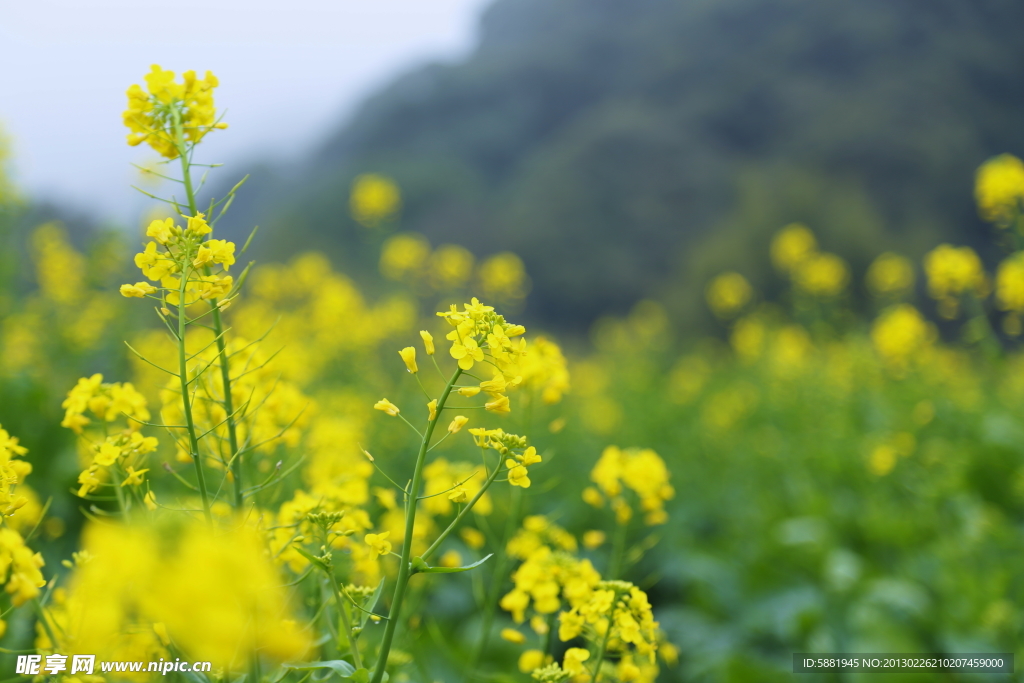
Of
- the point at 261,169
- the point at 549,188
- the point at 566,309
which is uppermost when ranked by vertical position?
the point at 261,169

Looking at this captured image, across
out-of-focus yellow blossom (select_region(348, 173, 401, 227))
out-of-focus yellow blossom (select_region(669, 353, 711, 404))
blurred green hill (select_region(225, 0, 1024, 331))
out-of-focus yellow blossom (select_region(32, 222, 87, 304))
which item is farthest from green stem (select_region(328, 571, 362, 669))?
blurred green hill (select_region(225, 0, 1024, 331))

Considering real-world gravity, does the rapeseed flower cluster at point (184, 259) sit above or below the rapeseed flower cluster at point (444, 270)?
above

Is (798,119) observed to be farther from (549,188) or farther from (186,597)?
(186,597)

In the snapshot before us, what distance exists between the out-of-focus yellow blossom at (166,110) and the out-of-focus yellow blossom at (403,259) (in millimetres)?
5009

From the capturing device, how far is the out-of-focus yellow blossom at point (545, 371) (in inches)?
71.8

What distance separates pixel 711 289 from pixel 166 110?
1223 centimetres

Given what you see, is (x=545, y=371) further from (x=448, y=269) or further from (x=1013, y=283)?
(x=448, y=269)

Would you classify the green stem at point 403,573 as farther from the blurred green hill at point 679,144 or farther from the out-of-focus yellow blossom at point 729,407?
the blurred green hill at point 679,144

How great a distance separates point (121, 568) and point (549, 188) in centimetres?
2422

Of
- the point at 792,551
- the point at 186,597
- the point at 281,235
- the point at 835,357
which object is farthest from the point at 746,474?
the point at 281,235

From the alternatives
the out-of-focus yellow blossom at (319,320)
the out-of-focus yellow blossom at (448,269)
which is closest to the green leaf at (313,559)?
the out-of-focus yellow blossom at (319,320)

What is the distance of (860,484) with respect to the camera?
4824mm

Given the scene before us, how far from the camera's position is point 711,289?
1259 cm

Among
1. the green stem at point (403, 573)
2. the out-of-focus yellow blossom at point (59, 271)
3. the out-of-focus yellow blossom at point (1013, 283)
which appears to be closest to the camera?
the green stem at point (403, 573)
